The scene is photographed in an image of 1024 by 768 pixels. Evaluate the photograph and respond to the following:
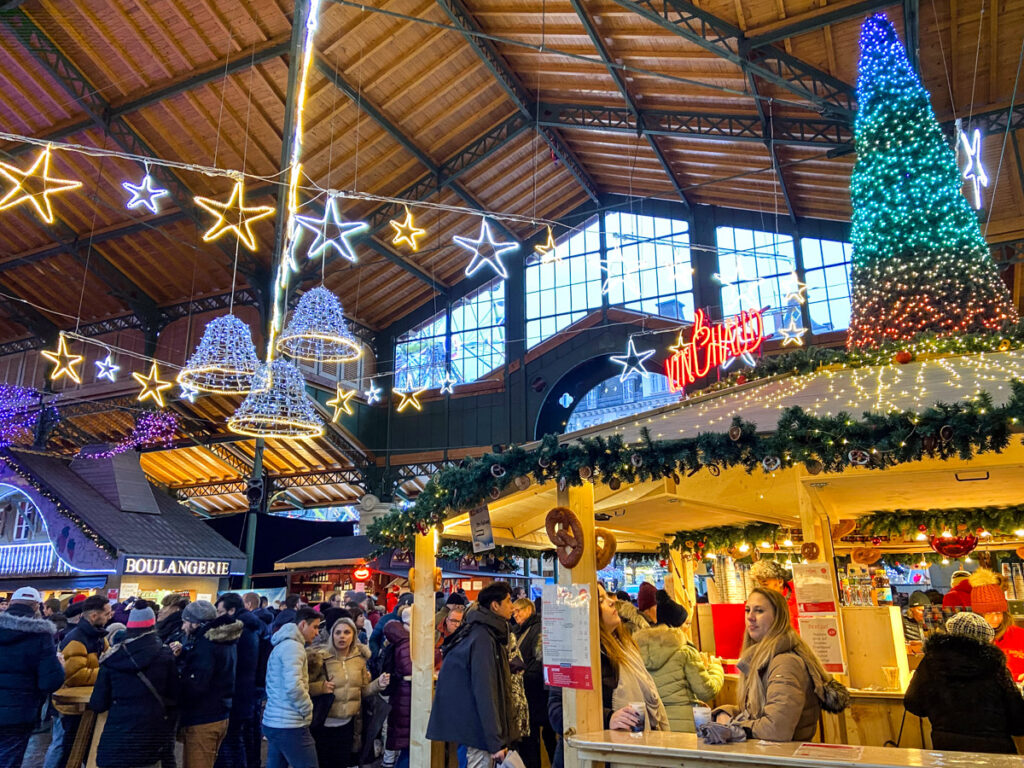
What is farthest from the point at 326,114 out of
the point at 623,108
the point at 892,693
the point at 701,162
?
the point at 892,693

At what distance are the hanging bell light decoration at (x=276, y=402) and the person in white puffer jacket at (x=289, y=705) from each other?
554cm

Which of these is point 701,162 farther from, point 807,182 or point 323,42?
point 323,42

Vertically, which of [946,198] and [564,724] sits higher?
[946,198]

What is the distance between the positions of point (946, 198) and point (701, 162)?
27.7 feet

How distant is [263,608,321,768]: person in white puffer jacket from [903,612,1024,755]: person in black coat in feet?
10.1

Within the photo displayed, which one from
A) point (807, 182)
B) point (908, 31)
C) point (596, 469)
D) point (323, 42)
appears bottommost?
point (596, 469)

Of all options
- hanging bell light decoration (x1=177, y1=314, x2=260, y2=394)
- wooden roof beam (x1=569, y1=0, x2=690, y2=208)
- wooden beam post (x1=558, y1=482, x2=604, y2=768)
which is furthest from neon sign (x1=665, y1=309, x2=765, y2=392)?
wooden beam post (x1=558, y1=482, x2=604, y2=768)

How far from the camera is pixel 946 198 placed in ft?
20.7

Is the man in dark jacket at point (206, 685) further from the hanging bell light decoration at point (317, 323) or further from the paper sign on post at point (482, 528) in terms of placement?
the hanging bell light decoration at point (317, 323)

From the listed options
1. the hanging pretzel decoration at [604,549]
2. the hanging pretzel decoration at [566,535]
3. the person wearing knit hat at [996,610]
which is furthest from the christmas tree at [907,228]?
the hanging pretzel decoration at [566,535]

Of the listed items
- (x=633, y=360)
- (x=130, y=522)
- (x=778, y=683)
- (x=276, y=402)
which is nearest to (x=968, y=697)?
(x=778, y=683)

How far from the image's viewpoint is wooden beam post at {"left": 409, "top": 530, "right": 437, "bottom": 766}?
4465 mm

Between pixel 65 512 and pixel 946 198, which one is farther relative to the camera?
pixel 65 512

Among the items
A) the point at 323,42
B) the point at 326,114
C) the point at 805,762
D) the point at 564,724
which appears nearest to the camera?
the point at 805,762
